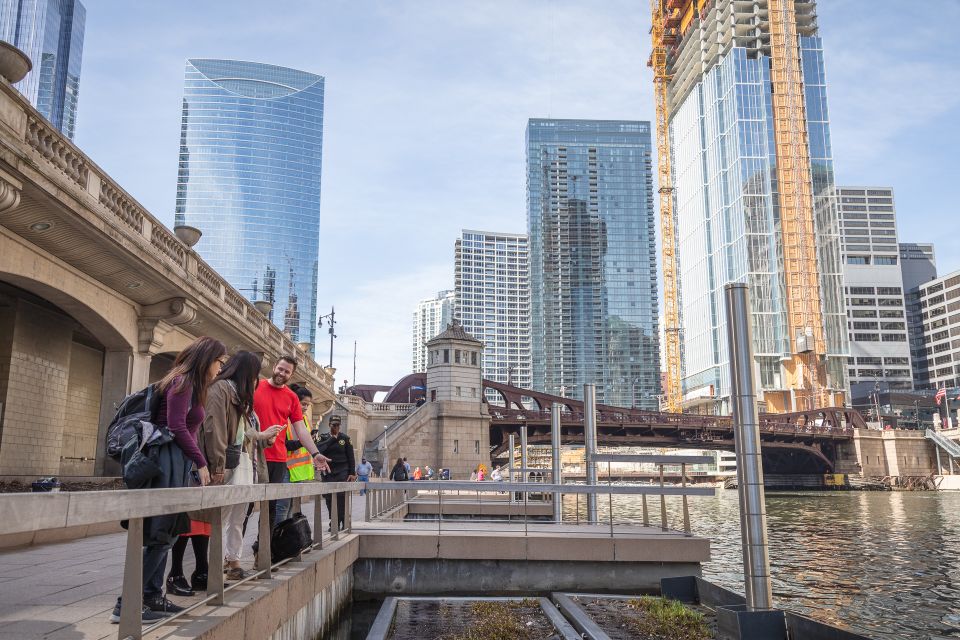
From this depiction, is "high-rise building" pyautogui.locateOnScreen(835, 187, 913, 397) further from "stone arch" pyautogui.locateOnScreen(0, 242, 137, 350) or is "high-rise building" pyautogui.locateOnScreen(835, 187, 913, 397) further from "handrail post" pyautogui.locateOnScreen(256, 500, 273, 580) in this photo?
"handrail post" pyautogui.locateOnScreen(256, 500, 273, 580)

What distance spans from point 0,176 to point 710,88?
11799 centimetres

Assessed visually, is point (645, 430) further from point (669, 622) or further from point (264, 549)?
point (264, 549)

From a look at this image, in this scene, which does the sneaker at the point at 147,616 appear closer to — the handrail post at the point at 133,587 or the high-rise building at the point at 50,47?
the handrail post at the point at 133,587

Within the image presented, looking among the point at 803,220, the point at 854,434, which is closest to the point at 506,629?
the point at 854,434

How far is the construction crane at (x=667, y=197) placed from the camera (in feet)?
412

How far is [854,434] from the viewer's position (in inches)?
3031

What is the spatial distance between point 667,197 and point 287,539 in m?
126

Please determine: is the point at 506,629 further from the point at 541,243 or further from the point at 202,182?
the point at 541,243

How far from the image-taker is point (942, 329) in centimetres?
13200

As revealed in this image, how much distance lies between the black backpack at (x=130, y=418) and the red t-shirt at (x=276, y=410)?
7.67 feet

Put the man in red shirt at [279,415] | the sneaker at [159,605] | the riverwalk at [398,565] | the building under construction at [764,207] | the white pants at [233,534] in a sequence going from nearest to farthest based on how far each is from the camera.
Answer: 1. the sneaker at [159,605]
2. the riverwalk at [398,565]
3. the white pants at [233,534]
4. the man in red shirt at [279,415]
5. the building under construction at [764,207]

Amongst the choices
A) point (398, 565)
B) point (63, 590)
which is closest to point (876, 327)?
point (398, 565)

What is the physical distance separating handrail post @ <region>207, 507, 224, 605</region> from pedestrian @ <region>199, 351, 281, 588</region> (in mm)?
1065

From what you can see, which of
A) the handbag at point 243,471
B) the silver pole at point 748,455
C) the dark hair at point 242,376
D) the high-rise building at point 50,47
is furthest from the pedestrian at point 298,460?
the high-rise building at point 50,47
